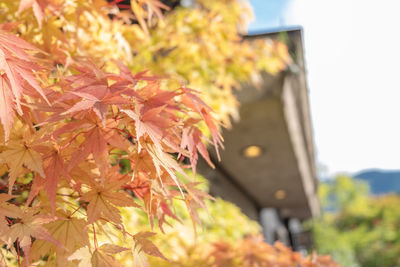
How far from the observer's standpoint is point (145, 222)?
72.2 inches

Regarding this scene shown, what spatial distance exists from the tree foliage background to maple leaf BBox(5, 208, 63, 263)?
10293 mm

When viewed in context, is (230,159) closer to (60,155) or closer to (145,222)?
(145,222)

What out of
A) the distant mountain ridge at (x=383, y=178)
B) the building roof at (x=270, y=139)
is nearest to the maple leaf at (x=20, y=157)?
the building roof at (x=270, y=139)

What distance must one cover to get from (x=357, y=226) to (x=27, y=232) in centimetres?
2229

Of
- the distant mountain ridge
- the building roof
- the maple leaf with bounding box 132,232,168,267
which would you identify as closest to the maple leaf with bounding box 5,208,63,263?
the maple leaf with bounding box 132,232,168,267

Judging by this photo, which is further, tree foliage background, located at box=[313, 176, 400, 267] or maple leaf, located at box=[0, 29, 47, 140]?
tree foliage background, located at box=[313, 176, 400, 267]

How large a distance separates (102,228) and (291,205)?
36.0 ft

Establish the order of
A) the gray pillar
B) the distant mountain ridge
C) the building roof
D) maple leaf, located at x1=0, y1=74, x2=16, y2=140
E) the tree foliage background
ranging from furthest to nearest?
the distant mountain ridge → the tree foliage background → the gray pillar → the building roof → maple leaf, located at x1=0, y1=74, x2=16, y2=140

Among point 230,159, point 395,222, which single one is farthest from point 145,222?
point 395,222

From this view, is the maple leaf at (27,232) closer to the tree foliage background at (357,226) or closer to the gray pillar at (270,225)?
the gray pillar at (270,225)

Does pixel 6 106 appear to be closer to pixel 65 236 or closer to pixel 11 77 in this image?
pixel 11 77

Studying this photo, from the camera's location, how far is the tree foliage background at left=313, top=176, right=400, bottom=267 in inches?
513

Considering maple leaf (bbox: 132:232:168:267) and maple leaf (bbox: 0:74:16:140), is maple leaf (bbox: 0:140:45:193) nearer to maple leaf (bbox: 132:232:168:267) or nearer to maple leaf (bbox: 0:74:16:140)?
maple leaf (bbox: 0:74:16:140)

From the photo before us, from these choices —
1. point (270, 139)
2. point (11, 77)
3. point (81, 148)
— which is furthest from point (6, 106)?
point (270, 139)
